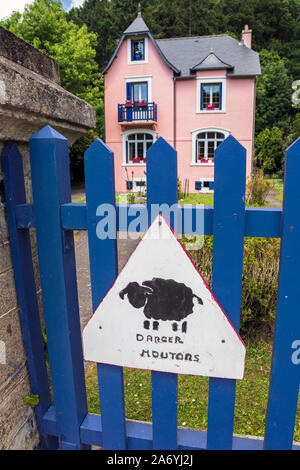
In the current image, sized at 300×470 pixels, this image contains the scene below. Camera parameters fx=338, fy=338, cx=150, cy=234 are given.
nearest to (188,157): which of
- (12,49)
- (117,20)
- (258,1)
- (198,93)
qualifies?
(198,93)

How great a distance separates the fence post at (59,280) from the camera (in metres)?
1.28

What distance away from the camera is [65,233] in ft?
4.46

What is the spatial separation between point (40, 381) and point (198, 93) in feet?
53.0

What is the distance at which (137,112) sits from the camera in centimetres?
1627

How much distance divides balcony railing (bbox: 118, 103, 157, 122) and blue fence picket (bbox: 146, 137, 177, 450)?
1572cm

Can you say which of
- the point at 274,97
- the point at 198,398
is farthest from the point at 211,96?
the point at 274,97

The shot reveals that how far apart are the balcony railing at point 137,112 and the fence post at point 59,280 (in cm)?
1562

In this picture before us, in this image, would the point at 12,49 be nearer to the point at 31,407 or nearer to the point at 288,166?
the point at 288,166

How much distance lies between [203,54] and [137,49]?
3283 millimetres

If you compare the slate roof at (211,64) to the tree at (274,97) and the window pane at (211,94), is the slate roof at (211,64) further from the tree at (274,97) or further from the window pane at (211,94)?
the tree at (274,97)

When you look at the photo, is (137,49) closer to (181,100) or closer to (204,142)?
(181,100)

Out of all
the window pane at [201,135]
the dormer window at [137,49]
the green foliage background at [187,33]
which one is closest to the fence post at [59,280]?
the window pane at [201,135]

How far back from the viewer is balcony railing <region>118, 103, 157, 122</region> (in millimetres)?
16078

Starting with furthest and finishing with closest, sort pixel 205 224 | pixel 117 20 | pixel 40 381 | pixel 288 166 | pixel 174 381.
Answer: pixel 117 20
pixel 40 381
pixel 174 381
pixel 205 224
pixel 288 166
